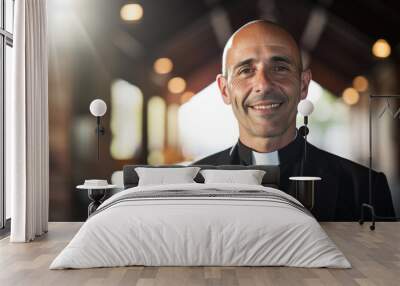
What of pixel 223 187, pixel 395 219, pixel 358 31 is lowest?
pixel 395 219

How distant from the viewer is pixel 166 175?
682cm

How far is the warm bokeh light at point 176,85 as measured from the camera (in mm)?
7449

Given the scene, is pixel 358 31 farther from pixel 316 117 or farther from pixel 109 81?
pixel 109 81

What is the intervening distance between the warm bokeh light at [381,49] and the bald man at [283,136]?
965mm

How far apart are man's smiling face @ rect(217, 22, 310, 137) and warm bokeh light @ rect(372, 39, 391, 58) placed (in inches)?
38.5

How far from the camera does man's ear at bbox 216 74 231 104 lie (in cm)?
746

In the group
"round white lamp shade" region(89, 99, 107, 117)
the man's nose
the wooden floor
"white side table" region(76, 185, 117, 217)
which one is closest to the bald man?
the man's nose

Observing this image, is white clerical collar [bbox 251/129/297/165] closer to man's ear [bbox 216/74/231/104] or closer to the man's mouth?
the man's mouth

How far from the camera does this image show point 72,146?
7.44 metres

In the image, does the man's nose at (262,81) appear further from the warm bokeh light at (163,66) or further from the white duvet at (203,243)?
the white duvet at (203,243)

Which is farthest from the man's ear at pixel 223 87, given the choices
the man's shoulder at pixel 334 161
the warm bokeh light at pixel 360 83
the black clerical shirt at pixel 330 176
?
the warm bokeh light at pixel 360 83

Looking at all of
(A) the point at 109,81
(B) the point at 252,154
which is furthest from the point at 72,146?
(B) the point at 252,154

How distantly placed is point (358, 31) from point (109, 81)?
11.2 feet

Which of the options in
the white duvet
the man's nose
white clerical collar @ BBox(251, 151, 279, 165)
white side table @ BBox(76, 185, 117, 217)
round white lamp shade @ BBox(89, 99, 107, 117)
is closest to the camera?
the white duvet
